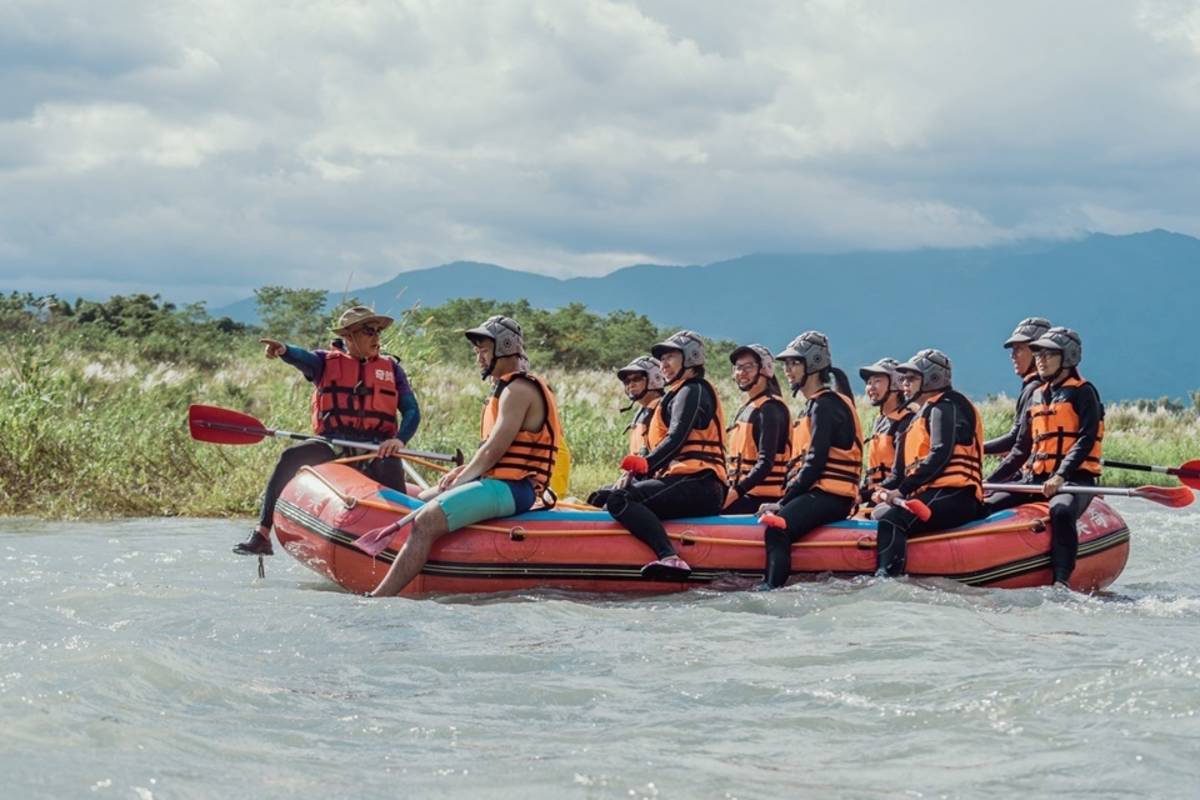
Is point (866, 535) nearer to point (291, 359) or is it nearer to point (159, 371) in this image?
point (291, 359)

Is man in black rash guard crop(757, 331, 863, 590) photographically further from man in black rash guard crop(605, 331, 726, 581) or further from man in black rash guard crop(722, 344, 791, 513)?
man in black rash guard crop(605, 331, 726, 581)

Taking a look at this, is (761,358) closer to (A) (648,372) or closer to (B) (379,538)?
(A) (648,372)

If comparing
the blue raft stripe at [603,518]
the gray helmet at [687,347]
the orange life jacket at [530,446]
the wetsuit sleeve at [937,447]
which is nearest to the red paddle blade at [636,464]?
the blue raft stripe at [603,518]

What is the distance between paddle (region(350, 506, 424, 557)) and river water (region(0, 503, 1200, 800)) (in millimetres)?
322

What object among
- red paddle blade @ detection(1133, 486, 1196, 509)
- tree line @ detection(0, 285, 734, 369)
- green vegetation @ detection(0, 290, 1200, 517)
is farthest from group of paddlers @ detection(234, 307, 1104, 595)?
tree line @ detection(0, 285, 734, 369)

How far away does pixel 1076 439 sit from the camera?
341 inches

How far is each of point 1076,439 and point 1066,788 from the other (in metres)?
4.56

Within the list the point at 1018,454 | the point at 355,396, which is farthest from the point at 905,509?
the point at 355,396

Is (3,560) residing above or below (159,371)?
below

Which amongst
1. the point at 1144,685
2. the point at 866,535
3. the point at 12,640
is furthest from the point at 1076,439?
the point at 12,640

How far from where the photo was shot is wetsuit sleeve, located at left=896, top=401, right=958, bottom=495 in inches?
325

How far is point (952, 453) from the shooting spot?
27.2ft

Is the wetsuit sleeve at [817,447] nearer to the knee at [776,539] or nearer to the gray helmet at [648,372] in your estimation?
the knee at [776,539]

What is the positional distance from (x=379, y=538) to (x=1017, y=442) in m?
4.02
